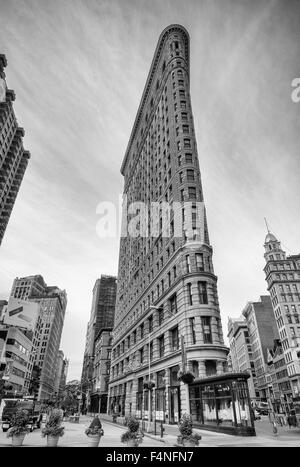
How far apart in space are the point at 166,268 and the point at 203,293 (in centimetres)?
969

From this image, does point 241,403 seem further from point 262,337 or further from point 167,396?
point 262,337

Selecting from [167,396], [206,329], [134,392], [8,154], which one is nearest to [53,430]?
[206,329]

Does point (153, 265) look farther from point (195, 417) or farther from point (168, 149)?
point (195, 417)

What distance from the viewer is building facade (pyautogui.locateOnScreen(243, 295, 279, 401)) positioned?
112 m

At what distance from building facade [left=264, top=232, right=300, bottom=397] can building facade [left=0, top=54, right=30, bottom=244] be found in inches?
3962

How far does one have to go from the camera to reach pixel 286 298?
95062 mm

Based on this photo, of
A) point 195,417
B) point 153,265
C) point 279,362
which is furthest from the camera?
point 279,362

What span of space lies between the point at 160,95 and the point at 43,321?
496 feet

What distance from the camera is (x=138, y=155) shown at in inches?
3209

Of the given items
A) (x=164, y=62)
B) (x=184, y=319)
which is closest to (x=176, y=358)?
(x=184, y=319)

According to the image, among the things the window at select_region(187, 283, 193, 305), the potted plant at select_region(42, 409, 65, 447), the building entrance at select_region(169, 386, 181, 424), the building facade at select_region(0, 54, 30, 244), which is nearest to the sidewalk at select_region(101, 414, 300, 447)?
the potted plant at select_region(42, 409, 65, 447)

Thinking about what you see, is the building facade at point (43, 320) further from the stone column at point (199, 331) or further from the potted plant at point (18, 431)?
the potted plant at point (18, 431)

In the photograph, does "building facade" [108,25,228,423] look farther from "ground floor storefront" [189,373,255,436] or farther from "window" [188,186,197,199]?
"ground floor storefront" [189,373,255,436]

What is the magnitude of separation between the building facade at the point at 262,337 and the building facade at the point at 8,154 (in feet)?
358
